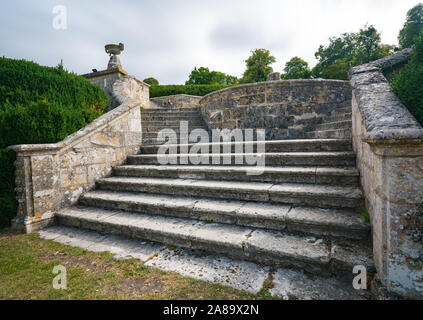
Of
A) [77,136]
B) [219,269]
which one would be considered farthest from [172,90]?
[219,269]

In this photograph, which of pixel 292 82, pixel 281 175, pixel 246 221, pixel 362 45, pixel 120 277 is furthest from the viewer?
pixel 362 45

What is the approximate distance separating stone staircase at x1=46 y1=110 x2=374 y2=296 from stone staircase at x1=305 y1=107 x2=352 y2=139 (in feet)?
3.69

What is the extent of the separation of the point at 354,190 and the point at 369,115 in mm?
1051

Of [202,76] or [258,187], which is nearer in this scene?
[258,187]

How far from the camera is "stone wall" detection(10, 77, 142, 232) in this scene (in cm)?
307

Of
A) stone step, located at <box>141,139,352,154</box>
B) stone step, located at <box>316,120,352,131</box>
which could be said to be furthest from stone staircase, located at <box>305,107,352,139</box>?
stone step, located at <box>141,139,352,154</box>

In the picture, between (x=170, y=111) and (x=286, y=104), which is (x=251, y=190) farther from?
(x=170, y=111)

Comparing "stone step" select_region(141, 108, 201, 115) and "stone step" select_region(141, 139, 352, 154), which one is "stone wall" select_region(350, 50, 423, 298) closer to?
"stone step" select_region(141, 139, 352, 154)

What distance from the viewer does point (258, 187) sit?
282 centimetres

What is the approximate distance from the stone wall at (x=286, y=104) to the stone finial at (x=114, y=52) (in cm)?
484

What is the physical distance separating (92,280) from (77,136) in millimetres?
2634
